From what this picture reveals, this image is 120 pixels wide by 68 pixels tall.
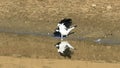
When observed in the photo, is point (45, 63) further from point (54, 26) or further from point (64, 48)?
point (54, 26)

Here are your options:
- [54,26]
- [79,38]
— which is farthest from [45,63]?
[54,26]

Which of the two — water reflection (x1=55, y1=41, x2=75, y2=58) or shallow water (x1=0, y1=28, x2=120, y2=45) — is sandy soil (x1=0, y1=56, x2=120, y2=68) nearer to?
water reflection (x1=55, y1=41, x2=75, y2=58)

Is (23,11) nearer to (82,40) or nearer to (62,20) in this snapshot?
(62,20)

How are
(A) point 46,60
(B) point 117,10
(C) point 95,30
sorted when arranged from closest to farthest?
(A) point 46,60 < (C) point 95,30 < (B) point 117,10

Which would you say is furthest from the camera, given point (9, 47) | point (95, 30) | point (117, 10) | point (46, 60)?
point (117, 10)

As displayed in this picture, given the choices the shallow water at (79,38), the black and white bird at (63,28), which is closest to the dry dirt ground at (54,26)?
the shallow water at (79,38)

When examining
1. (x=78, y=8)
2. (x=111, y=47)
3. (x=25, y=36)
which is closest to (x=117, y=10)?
(x=78, y=8)
